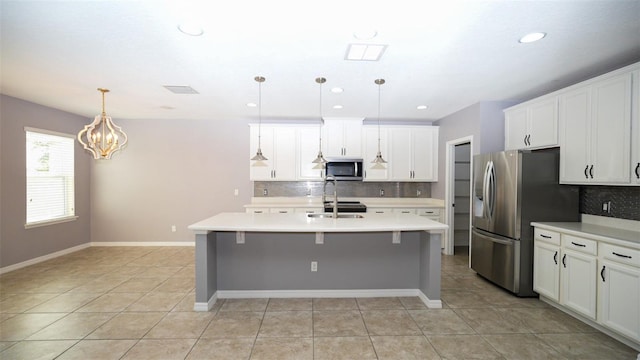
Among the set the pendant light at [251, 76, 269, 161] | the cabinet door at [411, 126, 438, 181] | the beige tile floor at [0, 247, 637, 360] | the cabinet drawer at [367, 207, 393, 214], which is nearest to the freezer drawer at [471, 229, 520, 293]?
the beige tile floor at [0, 247, 637, 360]

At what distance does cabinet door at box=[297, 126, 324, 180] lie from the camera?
18.4 feet

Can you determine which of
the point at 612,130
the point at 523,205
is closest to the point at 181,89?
the point at 523,205

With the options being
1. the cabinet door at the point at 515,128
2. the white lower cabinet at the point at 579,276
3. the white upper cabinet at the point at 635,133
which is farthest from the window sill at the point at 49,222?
the white upper cabinet at the point at 635,133

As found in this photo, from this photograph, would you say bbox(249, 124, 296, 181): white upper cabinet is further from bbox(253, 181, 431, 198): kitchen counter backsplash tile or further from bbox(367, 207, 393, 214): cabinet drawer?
bbox(367, 207, 393, 214): cabinet drawer

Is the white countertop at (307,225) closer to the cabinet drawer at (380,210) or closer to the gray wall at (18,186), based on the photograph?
the cabinet drawer at (380,210)

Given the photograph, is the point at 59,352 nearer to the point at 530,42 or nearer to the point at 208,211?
the point at 208,211

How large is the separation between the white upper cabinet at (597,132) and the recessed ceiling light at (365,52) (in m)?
2.23

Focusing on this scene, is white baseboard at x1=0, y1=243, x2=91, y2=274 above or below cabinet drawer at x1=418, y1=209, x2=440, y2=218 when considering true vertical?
below

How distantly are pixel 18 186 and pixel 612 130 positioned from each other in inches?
297

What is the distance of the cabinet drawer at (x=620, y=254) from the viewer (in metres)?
2.38

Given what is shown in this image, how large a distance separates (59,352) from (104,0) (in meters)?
2.75

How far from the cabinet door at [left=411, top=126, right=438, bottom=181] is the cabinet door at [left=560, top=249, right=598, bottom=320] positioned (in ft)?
9.45

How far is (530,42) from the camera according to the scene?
8.29 ft

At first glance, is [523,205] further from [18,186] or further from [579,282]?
[18,186]
